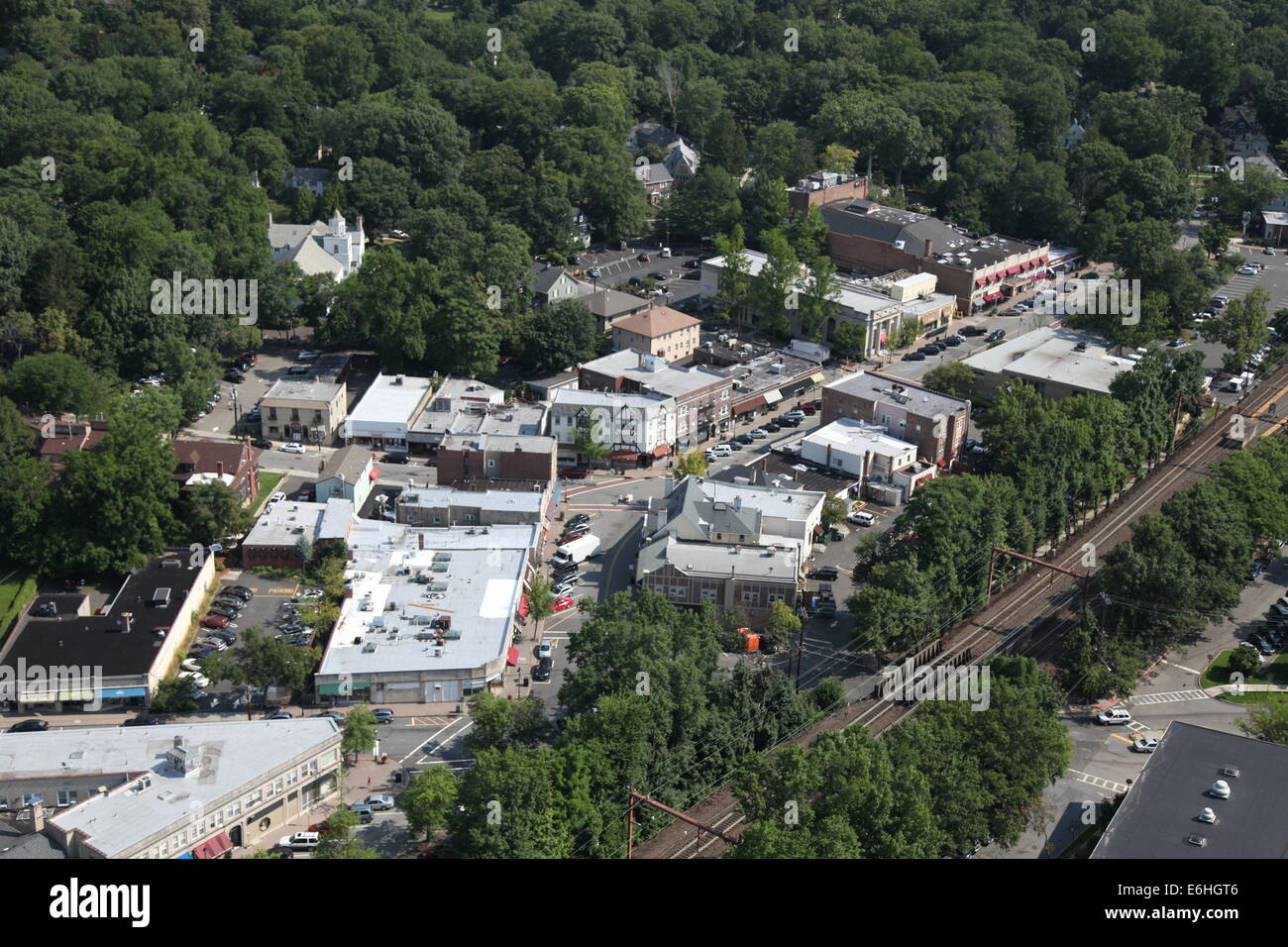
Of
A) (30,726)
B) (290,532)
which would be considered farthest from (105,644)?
(290,532)

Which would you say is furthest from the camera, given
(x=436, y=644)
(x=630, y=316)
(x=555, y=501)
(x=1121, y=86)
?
(x=1121, y=86)

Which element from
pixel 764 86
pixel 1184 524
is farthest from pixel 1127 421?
pixel 764 86

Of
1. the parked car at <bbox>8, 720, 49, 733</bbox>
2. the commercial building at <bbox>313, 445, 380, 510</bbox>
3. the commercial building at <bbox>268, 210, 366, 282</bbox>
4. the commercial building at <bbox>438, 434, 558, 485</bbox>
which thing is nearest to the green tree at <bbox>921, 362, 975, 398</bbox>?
the commercial building at <bbox>438, 434, 558, 485</bbox>

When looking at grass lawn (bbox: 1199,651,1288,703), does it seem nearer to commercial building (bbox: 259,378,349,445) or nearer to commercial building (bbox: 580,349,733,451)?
commercial building (bbox: 580,349,733,451)

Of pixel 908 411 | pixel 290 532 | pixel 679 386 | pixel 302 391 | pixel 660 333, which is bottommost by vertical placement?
pixel 290 532

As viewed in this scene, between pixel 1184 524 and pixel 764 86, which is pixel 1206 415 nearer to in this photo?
pixel 1184 524

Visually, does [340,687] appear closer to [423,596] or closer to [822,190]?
[423,596]
